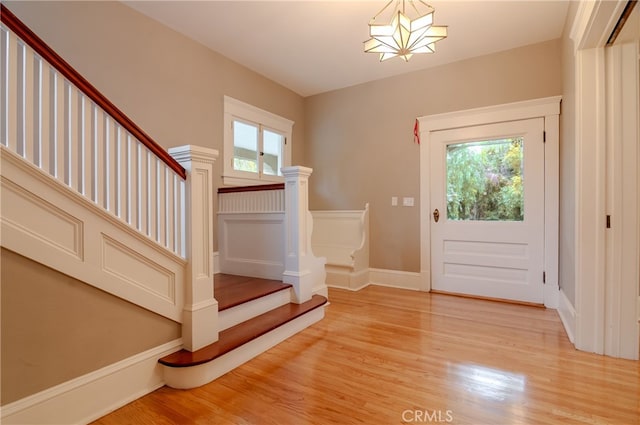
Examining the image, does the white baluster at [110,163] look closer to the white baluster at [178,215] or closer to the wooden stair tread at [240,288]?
the white baluster at [178,215]

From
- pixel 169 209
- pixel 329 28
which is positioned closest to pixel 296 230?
pixel 169 209

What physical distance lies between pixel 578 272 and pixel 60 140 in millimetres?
3191

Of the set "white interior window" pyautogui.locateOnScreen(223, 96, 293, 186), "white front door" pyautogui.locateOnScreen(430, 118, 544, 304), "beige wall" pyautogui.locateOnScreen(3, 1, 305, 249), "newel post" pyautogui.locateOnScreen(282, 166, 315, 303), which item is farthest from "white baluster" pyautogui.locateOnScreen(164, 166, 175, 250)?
"white front door" pyautogui.locateOnScreen(430, 118, 544, 304)

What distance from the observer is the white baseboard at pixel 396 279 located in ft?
12.6

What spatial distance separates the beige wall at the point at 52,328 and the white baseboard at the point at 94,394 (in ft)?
0.11

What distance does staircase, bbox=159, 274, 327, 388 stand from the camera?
5.73 ft

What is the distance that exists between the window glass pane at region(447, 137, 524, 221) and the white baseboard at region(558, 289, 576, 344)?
898mm

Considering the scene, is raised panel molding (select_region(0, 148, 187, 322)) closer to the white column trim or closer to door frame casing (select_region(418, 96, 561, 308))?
the white column trim

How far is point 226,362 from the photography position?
1904mm

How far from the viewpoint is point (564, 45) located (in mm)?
2836

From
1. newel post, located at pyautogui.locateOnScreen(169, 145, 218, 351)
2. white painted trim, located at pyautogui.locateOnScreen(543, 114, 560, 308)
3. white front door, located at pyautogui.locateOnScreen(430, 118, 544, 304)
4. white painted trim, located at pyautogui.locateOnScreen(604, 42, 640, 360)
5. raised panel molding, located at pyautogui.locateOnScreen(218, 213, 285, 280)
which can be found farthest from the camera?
white front door, located at pyautogui.locateOnScreen(430, 118, 544, 304)

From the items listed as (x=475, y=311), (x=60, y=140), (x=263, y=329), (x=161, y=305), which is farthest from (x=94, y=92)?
(x=475, y=311)

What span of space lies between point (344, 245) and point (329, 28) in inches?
101

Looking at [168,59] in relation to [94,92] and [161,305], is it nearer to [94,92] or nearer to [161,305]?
[94,92]
